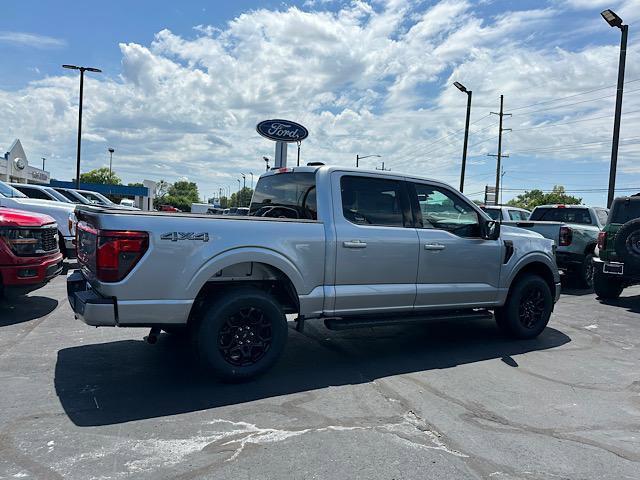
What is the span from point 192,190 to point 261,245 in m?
152

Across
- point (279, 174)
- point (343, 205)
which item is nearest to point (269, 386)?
point (343, 205)

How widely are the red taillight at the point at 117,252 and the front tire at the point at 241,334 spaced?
2.56ft

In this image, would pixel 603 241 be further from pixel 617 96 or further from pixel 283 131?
pixel 617 96

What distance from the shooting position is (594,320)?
27.2ft

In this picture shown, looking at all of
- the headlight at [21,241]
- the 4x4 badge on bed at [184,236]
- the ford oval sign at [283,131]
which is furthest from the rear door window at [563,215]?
the headlight at [21,241]

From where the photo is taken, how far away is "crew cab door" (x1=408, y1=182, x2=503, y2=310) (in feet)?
18.6

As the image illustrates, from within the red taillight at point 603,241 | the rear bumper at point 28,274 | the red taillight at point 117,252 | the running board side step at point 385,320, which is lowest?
the running board side step at point 385,320

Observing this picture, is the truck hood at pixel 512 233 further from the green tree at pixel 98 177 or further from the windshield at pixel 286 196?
the green tree at pixel 98 177

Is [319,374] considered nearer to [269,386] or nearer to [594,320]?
[269,386]

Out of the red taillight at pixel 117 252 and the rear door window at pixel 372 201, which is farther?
the rear door window at pixel 372 201

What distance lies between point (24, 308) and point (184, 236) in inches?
176

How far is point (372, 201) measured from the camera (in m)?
5.45

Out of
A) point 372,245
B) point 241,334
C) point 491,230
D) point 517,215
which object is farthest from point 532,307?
point 517,215

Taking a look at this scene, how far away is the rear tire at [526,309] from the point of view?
6574 mm
